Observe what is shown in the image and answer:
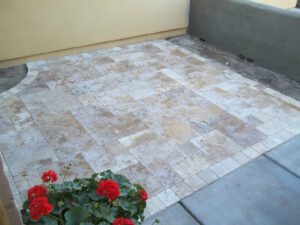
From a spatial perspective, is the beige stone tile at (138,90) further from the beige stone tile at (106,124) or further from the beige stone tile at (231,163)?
the beige stone tile at (231,163)

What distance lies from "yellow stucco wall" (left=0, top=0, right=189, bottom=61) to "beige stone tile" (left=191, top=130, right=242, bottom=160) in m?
2.58

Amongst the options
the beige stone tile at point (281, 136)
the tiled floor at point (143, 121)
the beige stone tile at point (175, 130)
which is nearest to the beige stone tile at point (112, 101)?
the tiled floor at point (143, 121)

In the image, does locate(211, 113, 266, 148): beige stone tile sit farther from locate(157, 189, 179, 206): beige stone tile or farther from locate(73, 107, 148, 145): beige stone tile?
locate(157, 189, 179, 206): beige stone tile

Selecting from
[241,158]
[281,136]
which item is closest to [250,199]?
[241,158]

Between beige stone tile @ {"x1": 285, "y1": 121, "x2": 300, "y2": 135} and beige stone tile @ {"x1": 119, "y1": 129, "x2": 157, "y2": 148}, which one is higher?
beige stone tile @ {"x1": 119, "y1": 129, "x2": 157, "y2": 148}

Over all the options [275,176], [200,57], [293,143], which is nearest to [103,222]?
[275,176]

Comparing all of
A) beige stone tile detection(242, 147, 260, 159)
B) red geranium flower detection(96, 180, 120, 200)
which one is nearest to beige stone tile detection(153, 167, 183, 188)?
beige stone tile detection(242, 147, 260, 159)

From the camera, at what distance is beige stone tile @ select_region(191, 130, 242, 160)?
9.54ft

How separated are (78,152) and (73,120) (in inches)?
21.3

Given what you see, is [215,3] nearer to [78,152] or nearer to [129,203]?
[78,152]

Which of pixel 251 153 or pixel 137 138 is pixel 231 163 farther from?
pixel 137 138

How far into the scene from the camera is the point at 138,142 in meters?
3.00

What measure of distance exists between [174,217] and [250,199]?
65 centimetres

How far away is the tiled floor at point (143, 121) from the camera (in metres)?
2.69
